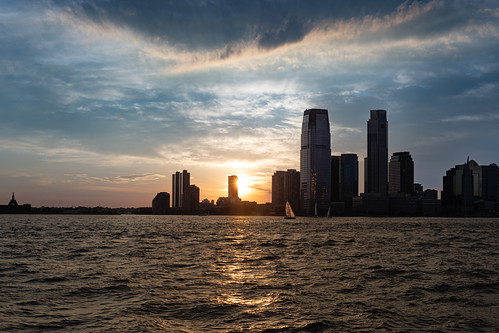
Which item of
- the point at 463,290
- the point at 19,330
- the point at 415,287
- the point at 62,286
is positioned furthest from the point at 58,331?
the point at 463,290

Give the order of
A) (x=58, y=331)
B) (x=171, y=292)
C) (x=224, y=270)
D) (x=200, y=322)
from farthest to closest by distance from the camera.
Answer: (x=224, y=270), (x=171, y=292), (x=200, y=322), (x=58, y=331)

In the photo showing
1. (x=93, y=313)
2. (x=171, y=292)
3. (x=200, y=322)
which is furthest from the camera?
(x=171, y=292)

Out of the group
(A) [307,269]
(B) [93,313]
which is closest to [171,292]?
(B) [93,313]

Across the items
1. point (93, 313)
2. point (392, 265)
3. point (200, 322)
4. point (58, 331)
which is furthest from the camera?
point (392, 265)

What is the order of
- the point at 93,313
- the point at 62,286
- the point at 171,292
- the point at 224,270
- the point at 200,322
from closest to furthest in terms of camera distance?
1. the point at 200,322
2. the point at 93,313
3. the point at 171,292
4. the point at 62,286
5. the point at 224,270

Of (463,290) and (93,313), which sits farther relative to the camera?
(463,290)

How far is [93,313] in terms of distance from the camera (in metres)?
25.3

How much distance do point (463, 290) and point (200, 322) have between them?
2259 centimetres

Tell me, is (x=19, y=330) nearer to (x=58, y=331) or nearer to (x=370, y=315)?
(x=58, y=331)

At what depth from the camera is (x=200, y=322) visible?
2355 centimetres

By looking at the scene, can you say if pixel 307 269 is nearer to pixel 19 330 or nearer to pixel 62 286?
pixel 62 286

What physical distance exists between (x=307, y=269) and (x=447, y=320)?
21882 mm

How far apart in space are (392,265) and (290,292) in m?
22.5

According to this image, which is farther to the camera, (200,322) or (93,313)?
(93,313)
